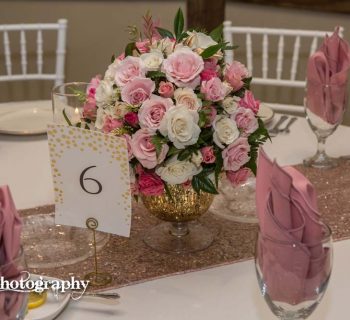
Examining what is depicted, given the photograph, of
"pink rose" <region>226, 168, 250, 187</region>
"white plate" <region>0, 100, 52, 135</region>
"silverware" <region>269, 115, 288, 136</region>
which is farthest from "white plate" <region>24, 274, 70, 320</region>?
"silverware" <region>269, 115, 288, 136</region>

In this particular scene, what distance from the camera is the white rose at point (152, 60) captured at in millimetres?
1172

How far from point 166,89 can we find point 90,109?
0.60ft

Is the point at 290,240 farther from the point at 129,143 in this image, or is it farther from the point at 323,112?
the point at 323,112

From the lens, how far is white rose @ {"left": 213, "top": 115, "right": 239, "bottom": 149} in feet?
3.81

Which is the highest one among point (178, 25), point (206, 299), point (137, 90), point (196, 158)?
point (178, 25)

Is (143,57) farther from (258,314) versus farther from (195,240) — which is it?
(258,314)

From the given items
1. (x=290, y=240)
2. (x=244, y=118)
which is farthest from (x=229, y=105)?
(x=290, y=240)

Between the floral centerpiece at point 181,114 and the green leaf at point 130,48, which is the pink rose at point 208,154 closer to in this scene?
the floral centerpiece at point 181,114

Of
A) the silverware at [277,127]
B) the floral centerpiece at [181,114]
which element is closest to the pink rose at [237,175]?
the floral centerpiece at [181,114]

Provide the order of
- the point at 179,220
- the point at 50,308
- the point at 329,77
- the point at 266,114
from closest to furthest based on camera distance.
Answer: the point at 50,308, the point at 179,220, the point at 329,77, the point at 266,114

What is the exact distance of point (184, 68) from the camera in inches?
45.2

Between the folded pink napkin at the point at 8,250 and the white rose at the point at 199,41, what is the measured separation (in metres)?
0.46

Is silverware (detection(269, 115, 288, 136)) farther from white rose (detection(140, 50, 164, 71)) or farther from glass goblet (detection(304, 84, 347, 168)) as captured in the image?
white rose (detection(140, 50, 164, 71))

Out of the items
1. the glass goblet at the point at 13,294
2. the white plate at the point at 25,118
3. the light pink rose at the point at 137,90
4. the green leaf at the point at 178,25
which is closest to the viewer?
the glass goblet at the point at 13,294
